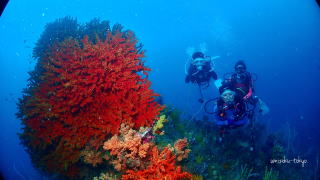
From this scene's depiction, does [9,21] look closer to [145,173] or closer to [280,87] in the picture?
[280,87]

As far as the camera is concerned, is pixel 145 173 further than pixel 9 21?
No

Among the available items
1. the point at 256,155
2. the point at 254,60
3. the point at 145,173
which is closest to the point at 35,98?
the point at 145,173

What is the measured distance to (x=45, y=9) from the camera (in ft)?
352

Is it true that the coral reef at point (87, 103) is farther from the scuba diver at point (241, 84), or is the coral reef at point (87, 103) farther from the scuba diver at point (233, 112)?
the scuba diver at point (241, 84)

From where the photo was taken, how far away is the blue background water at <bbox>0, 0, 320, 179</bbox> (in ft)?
239

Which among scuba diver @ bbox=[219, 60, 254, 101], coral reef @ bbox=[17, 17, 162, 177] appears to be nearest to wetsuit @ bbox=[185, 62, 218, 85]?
scuba diver @ bbox=[219, 60, 254, 101]

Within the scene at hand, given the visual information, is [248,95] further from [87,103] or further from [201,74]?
[87,103]

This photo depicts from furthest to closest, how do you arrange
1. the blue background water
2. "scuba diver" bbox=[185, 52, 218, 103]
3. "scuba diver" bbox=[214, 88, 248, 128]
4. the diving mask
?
the blue background water < "scuba diver" bbox=[185, 52, 218, 103] < the diving mask < "scuba diver" bbox=[214, 88, 248, 128]

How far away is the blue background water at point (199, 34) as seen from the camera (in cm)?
7294

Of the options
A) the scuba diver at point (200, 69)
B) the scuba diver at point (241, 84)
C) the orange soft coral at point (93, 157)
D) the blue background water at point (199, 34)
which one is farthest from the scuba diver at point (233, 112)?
the blue background water at point (199, 34)

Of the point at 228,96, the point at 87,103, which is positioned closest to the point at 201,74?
the point at 228,96

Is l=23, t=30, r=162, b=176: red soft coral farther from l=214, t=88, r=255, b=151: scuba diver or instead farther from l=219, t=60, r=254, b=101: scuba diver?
l=219, t=60, r=254, b=101: scuba diver

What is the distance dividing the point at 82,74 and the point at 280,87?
64.1 m

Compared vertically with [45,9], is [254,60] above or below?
below
